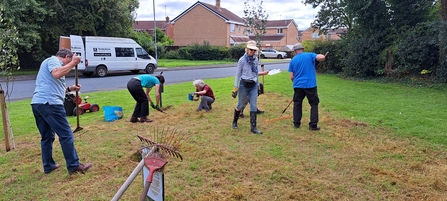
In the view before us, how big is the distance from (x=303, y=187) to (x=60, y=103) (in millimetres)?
3216

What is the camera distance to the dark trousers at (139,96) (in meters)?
7.25

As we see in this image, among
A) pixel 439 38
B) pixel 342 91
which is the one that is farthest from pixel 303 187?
pixel 439 38

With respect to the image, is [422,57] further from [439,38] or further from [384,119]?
[384,119]

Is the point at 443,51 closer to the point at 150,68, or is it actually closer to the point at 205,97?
the point at 205,97

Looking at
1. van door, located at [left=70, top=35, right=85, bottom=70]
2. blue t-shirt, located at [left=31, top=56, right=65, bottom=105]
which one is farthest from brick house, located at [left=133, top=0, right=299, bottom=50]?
blue t-shirt, located at [left=31, top=56, right=65, bottom=105]

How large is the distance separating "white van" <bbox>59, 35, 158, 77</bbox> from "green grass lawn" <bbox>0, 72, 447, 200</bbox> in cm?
1065

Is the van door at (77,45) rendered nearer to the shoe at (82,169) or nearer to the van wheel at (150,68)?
the van wheel at (150,68)

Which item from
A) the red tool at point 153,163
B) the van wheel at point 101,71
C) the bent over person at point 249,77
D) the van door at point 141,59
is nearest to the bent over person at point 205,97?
the bent over person at point 249,77

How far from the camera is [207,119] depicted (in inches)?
310

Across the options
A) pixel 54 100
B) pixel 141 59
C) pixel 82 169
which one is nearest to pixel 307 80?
pixel 82 169

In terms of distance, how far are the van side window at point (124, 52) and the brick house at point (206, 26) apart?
2813 cm

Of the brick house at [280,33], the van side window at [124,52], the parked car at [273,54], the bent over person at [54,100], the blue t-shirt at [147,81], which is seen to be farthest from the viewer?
the brick house at [280,33]

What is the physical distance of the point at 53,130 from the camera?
14.7 feet

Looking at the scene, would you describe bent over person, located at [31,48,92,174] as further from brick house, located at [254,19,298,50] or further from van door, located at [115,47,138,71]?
brick house, located at [254,19,298,50]
